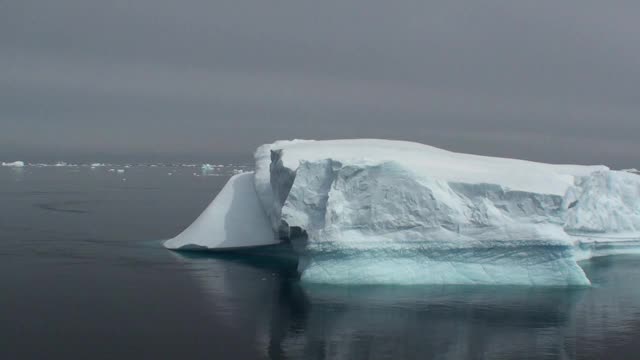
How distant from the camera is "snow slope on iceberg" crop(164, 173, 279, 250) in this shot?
18781mm

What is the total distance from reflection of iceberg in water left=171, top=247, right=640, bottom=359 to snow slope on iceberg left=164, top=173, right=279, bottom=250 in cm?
102

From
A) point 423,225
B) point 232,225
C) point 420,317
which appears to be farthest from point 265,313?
point 232,225

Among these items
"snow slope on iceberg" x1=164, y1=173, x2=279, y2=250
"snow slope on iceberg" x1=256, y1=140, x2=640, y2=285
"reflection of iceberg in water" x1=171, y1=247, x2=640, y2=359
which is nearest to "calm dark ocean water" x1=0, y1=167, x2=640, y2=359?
"reflection of iceberg in water" x1=171, y1=247, x2=640, y2=359

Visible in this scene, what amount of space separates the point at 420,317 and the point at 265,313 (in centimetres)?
268

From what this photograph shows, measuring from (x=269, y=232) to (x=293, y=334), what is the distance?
5.91 meters

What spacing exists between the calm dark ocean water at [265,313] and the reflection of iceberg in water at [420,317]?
0.10 ft

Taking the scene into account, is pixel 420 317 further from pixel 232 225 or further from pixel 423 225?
pixel 232 225

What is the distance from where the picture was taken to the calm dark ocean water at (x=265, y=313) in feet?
39.8

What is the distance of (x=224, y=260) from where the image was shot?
19.4 metres

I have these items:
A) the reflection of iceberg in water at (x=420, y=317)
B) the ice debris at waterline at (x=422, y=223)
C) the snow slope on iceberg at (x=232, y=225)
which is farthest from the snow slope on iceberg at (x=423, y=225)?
the snow slope on iceberg at (x=232, y=225)

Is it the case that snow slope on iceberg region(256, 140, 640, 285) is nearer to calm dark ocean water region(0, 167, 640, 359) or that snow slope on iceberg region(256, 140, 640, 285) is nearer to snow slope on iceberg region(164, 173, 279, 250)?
calm dark ocean water region(0, 167, 640, 359)

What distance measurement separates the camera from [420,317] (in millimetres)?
14008

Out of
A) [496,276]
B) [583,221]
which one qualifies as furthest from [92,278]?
[583,221]

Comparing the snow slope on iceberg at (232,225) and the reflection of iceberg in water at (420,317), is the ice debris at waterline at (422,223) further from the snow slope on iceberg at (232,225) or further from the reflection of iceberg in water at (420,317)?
the snow slope on iceberg at (232,225)
